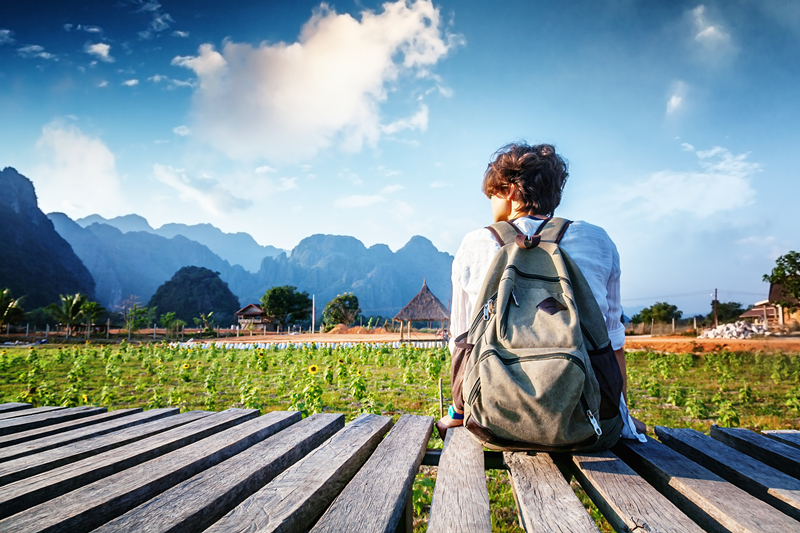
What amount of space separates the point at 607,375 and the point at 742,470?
491mm

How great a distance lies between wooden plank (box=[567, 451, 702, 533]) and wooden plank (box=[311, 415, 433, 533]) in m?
0.50

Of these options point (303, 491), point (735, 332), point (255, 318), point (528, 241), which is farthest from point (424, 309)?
point (255, 318)

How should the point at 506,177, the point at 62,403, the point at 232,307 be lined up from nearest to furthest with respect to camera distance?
the point at 506,177
the point at 62,403
the point at 232,307

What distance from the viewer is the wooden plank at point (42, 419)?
1878 mm

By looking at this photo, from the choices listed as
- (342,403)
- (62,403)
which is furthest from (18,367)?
(342,403)

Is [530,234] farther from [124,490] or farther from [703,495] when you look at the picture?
[124,490]

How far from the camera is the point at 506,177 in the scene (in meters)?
1.83

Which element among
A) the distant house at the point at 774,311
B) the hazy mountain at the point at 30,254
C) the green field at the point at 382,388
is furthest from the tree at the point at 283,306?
the distant house at the point at 774,311

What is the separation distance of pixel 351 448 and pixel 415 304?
26.5 meters

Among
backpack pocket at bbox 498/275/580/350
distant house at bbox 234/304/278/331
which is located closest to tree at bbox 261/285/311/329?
distant house at bbox 234/304/278/331

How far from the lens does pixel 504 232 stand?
1.56 meters

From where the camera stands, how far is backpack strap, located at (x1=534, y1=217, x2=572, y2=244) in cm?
151

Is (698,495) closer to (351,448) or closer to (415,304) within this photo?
(351,448)

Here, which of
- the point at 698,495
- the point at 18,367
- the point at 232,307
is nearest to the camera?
the point at 698,495
